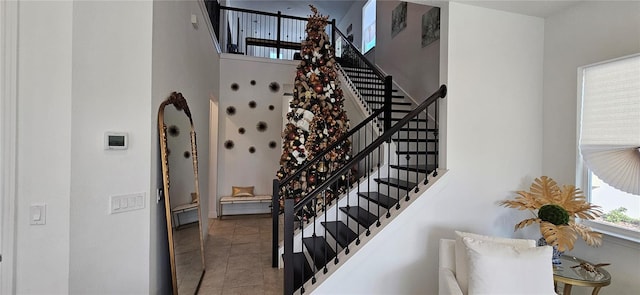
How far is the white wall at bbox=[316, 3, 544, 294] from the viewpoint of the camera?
2.28 m

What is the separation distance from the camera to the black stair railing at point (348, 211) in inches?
87.3

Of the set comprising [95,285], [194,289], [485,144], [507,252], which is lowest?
[194,289]

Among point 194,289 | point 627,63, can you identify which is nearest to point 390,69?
point 627,63

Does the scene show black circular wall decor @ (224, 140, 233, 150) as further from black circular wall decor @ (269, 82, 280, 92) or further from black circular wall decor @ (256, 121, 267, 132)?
black circular wall decor @ (269, 82, 280, 92)

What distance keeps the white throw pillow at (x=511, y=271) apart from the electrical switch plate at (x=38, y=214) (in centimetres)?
266

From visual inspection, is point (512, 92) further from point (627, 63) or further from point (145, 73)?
point (145, 73)

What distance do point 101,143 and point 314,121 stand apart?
96.1 inches

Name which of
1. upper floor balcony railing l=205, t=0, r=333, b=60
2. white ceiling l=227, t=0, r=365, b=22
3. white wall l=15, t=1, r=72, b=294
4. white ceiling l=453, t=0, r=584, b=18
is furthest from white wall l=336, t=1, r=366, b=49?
white wall l=15, t=1, r=72, b=294

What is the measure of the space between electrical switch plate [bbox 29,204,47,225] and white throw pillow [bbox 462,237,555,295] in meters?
2.66

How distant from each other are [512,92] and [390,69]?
3.79 meters

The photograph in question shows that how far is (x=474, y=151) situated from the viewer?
2479 millimetres

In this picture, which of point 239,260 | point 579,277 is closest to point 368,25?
point 239,260

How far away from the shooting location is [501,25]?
253 centimetres

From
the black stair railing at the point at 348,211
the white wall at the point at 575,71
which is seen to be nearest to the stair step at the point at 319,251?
the black stair railing at the point at 348,211
